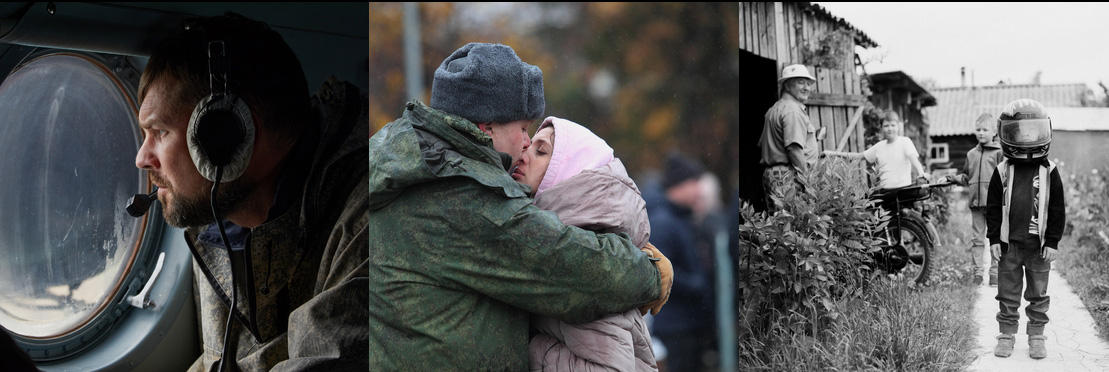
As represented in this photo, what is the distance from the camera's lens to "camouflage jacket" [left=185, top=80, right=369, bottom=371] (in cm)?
101

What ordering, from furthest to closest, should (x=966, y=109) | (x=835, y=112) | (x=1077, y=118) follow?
(x=966, y=109) → (x=1077, y=118) → (x=835, y=112)

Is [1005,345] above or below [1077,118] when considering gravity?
below

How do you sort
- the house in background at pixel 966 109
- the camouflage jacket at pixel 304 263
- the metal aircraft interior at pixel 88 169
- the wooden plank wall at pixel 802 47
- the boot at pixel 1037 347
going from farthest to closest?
1. the house in background at pixel 966 109
2. the wooden plank wall at pixel 802 47
3. the boot at pixel 1037 347
4. the camouflage jacket at pixel 304 263
5. the metal aircraft interior at pixel 88 169

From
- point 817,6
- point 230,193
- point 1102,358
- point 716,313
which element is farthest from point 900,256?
point 230,193

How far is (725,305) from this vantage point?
1.77m

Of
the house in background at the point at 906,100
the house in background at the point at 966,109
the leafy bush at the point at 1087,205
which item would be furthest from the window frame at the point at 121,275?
the leafy bush at the point at 1087,205

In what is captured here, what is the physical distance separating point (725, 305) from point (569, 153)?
61cm

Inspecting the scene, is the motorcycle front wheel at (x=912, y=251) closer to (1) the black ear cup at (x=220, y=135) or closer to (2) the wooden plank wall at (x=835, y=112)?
(2) the wooden plank wall at (x=835, y=112)

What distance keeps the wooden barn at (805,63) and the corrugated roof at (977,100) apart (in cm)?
83

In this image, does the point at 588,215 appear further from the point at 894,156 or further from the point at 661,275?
the point at 894,156

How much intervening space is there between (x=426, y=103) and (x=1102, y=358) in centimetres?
424

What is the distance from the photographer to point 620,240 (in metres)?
1.35

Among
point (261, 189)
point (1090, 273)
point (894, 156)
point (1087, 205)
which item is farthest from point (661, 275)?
point (1087, 205)

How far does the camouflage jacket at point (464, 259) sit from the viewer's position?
49.2 inches
